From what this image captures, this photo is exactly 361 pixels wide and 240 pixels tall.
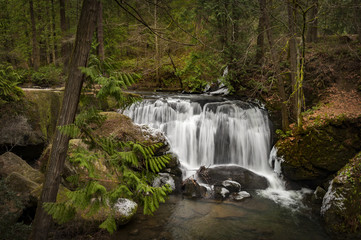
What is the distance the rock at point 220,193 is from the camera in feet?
26.6

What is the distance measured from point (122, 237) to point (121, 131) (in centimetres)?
436

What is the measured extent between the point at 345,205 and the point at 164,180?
19.0 feet

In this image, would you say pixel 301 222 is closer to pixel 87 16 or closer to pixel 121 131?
pixel 121 131

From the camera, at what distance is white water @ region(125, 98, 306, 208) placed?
10641mm

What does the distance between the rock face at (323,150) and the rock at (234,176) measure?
4.26 ft

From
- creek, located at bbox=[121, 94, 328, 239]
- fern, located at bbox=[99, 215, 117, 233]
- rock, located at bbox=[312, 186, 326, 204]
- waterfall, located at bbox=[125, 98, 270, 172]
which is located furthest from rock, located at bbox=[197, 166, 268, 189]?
fern, located at bbox=[99, 215, 117, 233]

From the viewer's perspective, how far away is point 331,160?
8.80 meters

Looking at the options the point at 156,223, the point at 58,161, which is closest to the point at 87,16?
the point at 58,161

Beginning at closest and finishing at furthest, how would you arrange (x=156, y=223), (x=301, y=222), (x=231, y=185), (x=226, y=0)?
(x=156, y=223)
(x=301, y=222)
(x=231, y=185)
(x=226, y=0)

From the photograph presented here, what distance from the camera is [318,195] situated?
8.15m

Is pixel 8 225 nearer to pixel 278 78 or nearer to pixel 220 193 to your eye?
pixel 220 193

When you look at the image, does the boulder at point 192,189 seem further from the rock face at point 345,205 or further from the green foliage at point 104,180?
the green foliage at point 104,180

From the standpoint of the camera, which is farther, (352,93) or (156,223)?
(352,93)

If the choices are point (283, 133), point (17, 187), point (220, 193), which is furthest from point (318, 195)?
point (17, 187)
